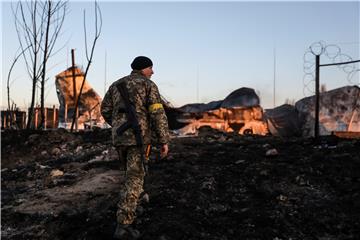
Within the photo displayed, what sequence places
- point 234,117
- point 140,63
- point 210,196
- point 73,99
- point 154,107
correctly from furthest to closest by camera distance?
1. point 73,99
2. point 234,117
3. point 210,196
4. point 140,63
5. point 154,107

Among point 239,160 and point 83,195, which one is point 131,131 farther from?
point 239,160

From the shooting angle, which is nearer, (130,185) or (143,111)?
(130,185)

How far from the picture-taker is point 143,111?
4.01 m

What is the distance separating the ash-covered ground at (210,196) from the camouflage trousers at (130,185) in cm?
23

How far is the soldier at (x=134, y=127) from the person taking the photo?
3.82m

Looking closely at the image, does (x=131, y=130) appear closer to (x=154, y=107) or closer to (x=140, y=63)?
(x=154, y=107)

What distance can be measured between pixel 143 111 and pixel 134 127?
0.21 metres

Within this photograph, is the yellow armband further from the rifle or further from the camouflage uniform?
the rifle

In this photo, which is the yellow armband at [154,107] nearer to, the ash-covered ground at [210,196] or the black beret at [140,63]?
the black beret at [140,63]

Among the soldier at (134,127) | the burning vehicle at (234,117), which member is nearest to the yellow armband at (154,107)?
the soldier at (134,127)

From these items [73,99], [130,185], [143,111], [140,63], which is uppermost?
[73,99]

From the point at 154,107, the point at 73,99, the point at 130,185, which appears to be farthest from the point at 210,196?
the point at 73,99

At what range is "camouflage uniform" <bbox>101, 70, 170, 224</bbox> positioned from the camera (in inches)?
151

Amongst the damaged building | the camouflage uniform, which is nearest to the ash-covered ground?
the camouflage uniform
